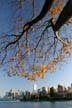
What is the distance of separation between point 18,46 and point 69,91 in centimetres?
13475

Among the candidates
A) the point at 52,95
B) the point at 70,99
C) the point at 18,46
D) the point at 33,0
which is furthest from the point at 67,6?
the point at 70,99

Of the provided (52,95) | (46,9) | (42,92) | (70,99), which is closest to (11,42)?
(46,9)

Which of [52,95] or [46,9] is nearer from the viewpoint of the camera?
[46,9]

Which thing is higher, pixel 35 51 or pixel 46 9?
pixel 46 9

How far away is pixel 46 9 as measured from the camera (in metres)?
4.77

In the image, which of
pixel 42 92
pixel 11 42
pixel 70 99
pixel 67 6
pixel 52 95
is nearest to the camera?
pixel 67 6

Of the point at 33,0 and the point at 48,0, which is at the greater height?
the point at 33,0

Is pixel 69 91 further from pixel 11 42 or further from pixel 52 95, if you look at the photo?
pixel 11 42

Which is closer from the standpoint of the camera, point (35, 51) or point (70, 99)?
Answer: point (35, 51)

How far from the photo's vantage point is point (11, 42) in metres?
5.93

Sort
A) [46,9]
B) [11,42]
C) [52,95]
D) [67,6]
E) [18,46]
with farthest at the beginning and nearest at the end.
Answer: [52,95]
[18,46]
[11,42]
[46,9]
[67,6]

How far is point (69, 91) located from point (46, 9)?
447 ft

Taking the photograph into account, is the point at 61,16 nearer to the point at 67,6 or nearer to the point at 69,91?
the point at 67,6

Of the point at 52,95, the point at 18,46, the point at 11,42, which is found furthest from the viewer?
the point at 52,95
